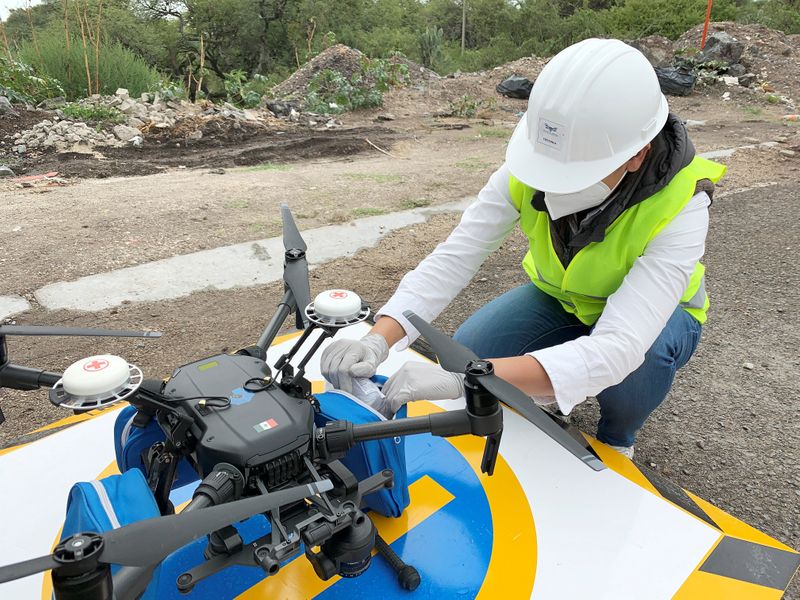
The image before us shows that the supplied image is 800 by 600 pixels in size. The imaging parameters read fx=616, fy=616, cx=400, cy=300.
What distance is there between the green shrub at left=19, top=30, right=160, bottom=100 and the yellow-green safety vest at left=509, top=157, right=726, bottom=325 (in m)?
9.46

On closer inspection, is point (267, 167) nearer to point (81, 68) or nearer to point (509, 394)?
point (81, 68)

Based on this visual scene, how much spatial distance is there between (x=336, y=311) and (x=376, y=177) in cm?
514

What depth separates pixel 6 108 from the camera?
323 inches

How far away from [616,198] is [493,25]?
103ft

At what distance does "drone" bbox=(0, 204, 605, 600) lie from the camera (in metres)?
1.16

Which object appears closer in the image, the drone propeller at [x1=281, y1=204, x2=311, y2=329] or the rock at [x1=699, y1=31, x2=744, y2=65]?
the drone propeller at [x1=281, y1=204, x2=311, y2=329]

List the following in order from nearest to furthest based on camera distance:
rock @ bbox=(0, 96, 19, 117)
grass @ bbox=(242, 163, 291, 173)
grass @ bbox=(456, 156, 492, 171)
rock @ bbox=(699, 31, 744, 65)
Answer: grass @ bbox=(242, 163, 291, 173)
grass @ bbox=(456, 156, 492, 171)
rock @ bbox=(0, 96, 19, 117)
rock @ bbox=(699, 31, 744, 65)

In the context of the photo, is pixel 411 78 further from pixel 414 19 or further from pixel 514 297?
pixel 414 19

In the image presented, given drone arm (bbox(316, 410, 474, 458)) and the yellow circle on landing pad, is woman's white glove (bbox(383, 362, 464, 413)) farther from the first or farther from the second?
the yellow circle on landing pad

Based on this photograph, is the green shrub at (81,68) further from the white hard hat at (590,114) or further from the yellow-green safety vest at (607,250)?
the white hard hat at (590,114)

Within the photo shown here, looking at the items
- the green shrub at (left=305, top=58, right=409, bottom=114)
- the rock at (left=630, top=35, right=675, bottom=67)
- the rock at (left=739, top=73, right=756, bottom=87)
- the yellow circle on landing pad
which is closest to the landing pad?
the yellow circle on landing pad

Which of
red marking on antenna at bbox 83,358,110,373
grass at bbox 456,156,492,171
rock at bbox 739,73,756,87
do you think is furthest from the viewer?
rock at bbox 739,73,756,87

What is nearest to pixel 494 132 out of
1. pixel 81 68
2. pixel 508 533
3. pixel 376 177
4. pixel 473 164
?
pixel 473 164

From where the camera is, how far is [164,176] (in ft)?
21.6
